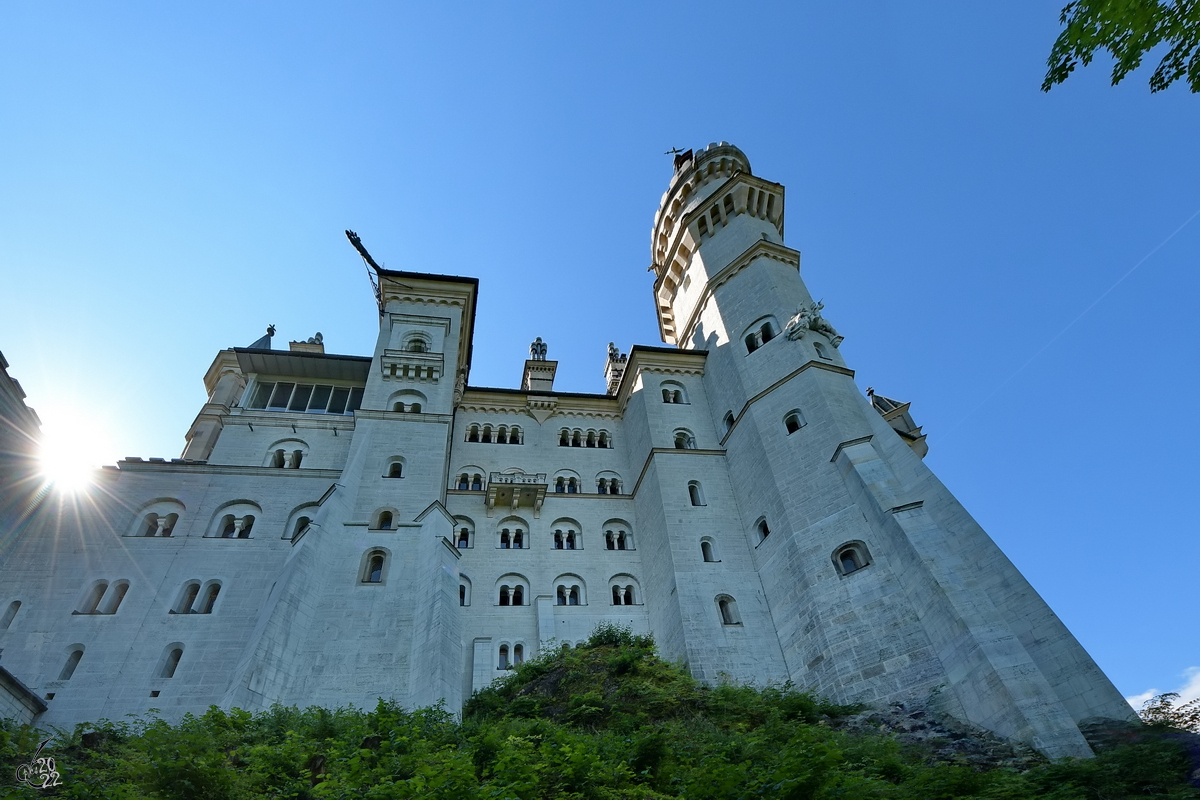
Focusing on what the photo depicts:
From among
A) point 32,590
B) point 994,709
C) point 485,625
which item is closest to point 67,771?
point 32,590

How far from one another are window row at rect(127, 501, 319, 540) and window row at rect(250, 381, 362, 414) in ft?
20.7

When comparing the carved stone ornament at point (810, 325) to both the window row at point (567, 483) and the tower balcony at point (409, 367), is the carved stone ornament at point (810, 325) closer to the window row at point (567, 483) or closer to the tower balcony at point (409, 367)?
the window row at point (567, 483)

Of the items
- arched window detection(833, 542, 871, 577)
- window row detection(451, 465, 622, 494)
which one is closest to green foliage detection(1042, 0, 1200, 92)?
arched window detection(833, 542, 871, 577)

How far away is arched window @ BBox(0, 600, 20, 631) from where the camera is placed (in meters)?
22.8

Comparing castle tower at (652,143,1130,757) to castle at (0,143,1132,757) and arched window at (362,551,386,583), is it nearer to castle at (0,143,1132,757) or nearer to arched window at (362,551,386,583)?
castle at (0,143,1132,757)

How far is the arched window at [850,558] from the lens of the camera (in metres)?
25.3

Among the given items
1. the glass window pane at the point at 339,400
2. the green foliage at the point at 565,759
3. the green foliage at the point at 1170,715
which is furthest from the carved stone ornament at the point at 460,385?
the green foliage at the point at 1170,715

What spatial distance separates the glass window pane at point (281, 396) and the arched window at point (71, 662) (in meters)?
13.2

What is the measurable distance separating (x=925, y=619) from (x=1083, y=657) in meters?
4.17

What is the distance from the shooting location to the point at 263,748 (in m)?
13.1

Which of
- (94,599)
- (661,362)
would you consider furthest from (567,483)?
(94,599)

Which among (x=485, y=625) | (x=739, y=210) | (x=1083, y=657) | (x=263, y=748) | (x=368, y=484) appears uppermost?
(x=739, y=210)

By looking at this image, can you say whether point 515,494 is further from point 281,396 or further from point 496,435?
point 281,396

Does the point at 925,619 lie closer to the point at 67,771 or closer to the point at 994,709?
the point at 994,709
